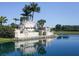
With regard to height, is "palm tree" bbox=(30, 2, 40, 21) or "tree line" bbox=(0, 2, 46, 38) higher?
"palm tree" bbox=(30, 2, 40, 21)

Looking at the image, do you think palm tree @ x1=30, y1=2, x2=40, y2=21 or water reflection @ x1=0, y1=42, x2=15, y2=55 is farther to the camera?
water reflection @ x1=0, y1=42, x2=15, y2=55

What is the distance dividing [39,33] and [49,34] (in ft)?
0.58

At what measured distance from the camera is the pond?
5.78m

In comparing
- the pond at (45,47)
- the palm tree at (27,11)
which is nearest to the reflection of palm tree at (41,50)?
the pond at (45,47)

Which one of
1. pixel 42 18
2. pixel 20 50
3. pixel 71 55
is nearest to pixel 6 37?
pixel 20 50

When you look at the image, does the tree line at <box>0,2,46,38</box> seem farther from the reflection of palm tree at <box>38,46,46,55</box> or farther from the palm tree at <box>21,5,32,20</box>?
the reflection of palm tree at <box>38,46,46,55</box>

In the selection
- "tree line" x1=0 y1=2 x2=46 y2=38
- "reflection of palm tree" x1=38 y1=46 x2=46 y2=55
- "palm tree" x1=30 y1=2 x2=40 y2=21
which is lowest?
"reflection of palm tree" x1=38 y1=46 x2=46 y2=55

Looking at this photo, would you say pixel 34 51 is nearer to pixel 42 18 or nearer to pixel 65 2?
pixel 42 18

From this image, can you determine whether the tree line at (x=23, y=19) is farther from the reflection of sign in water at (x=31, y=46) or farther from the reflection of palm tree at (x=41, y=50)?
the reflection of palm tree at (x=41, y=50)

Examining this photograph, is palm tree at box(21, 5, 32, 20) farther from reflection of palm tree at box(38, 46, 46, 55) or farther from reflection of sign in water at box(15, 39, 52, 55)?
reflection of palm tree at box(38, 46, 46, 55)

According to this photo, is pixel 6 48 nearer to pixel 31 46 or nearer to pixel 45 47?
pixel 31 46

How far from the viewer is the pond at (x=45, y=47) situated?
227 inches

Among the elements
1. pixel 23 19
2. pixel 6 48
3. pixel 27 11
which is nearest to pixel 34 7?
pixel 27 11

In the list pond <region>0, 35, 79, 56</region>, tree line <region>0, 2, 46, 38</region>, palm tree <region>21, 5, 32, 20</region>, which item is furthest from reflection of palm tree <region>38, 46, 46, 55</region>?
palm tree <region>21, 5, 32, 20</region>
